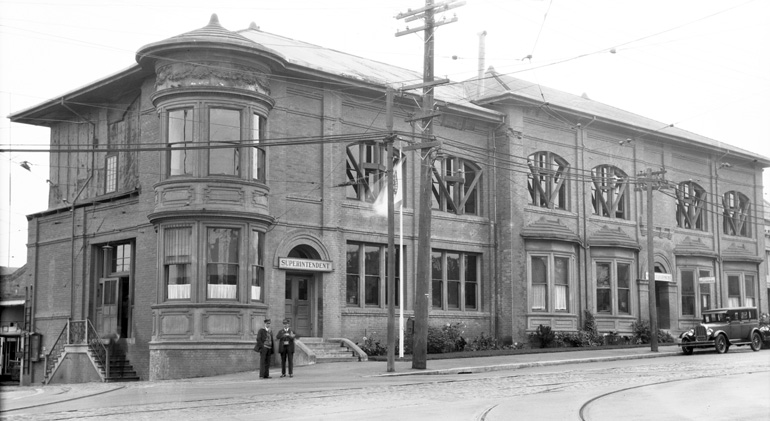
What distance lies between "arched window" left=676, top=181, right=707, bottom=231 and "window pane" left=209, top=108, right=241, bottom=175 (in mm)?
24859

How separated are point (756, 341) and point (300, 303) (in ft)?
57.5

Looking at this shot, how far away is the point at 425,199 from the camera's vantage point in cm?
2619

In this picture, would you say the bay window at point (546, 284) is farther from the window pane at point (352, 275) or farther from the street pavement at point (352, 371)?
the window pane at point (352, 275)

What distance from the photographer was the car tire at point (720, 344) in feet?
109

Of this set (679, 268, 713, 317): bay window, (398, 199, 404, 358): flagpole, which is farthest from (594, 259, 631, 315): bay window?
(398, 199, 404, 358): flagpole

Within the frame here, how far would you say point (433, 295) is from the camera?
35.0 metres

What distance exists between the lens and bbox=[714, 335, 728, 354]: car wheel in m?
33.2

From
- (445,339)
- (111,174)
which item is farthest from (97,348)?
(445,339)

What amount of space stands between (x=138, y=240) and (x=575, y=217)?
19.0m

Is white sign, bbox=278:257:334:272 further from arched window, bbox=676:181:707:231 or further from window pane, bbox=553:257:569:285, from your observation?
arched window, bbox=676:181:707:231

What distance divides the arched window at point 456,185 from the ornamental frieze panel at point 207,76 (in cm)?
950

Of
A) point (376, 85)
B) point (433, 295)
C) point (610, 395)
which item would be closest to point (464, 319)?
point (433, 295)

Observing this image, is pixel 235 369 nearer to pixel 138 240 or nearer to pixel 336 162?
pixel 138 240

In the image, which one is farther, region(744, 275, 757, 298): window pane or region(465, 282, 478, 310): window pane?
region(744, 275, 757, 298): window pane
